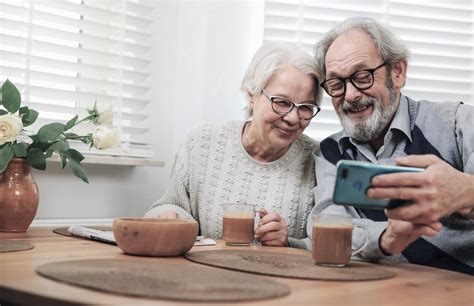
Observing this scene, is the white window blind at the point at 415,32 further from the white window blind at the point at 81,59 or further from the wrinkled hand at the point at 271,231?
the wrinkled hand at the point at 271,231

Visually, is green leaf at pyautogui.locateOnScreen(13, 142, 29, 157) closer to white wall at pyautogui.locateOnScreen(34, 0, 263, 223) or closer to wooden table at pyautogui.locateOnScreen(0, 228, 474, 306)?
wooden table at pyautogui.locateOnScreen(0, 228, 474, 306)

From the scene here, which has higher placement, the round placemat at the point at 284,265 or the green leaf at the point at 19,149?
the green leaf at the point at 19,149

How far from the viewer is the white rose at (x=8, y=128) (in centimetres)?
164

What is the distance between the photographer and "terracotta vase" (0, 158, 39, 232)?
1.71m

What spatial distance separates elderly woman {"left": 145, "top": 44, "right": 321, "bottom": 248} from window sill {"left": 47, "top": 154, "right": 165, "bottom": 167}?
224mm

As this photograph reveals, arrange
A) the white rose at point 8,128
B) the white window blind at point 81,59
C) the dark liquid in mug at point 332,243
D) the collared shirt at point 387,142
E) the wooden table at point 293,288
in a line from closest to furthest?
the wooden table at point 293,288 < the dark liquid in mug at point 332,243 < the white rose at point 8,128 < the collared shirt at point 387,142 < the white window blind at point 81,59

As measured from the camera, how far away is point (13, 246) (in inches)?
53.1

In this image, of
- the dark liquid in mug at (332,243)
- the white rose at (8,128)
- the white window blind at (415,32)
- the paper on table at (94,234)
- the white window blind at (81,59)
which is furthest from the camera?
the white window blind at (415,32)

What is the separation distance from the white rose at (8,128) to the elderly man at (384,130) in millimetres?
860

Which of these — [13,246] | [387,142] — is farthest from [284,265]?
[387,142]

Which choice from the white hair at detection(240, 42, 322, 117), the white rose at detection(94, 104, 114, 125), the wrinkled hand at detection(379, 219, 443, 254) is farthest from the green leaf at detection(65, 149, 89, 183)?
the wrinkled hand at detection(379, 219, 443, 254)

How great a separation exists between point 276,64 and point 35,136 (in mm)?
784

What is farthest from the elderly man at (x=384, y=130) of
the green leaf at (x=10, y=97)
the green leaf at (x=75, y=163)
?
the green leaf at (x=10, y=97)

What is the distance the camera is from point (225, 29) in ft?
8.12
